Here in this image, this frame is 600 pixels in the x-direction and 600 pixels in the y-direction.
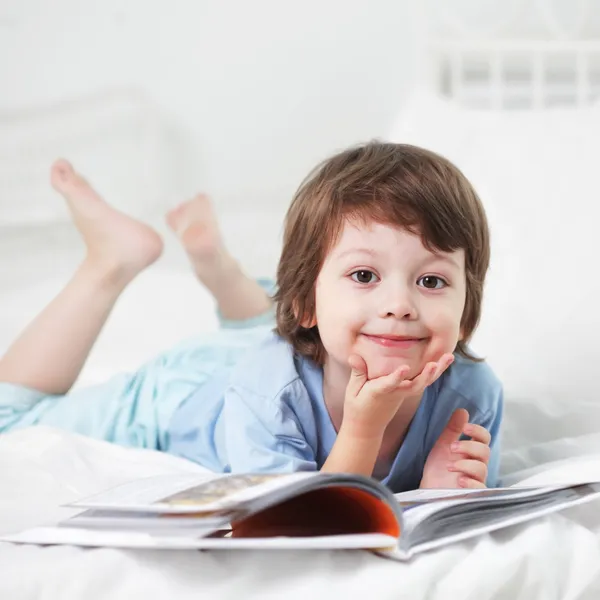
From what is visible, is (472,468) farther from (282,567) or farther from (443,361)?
(282,567)

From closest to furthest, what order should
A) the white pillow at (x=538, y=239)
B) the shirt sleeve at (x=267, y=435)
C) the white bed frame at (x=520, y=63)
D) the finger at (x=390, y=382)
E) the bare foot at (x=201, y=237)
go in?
the finger at (x=390, y=382) → the shirt sleeve at (x=267, y=435) → the white pillow at (x=538, y=239) → the bare foot at (x=201, y=237) → the white bed frame at (x=520, y=63)

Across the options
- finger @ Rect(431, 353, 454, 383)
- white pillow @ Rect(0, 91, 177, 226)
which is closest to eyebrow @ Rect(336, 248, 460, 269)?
finger @ Rect(431, 353, 454, 383)

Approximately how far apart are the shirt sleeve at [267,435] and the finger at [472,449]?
160 mm

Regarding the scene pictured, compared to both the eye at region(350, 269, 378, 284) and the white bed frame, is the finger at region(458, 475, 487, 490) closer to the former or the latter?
the eye at region(350, 269, 378, 284)

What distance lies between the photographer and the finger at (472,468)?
3.69 ft

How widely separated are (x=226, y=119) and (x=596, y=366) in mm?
1474

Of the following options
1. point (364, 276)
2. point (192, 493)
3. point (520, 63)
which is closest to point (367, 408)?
point (364, 276)

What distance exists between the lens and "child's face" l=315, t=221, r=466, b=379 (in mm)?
1046

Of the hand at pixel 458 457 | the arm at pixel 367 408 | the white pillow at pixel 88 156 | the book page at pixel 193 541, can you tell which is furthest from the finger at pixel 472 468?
the white pillow at pixel 88 156

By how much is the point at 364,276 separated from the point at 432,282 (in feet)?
0.23

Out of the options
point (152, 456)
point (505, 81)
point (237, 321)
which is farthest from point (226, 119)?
point (152, 456)

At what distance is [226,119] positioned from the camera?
2.67m

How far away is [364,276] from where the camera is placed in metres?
1.07

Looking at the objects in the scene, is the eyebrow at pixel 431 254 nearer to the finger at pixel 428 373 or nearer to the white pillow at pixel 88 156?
the finger at pixel 428 373
